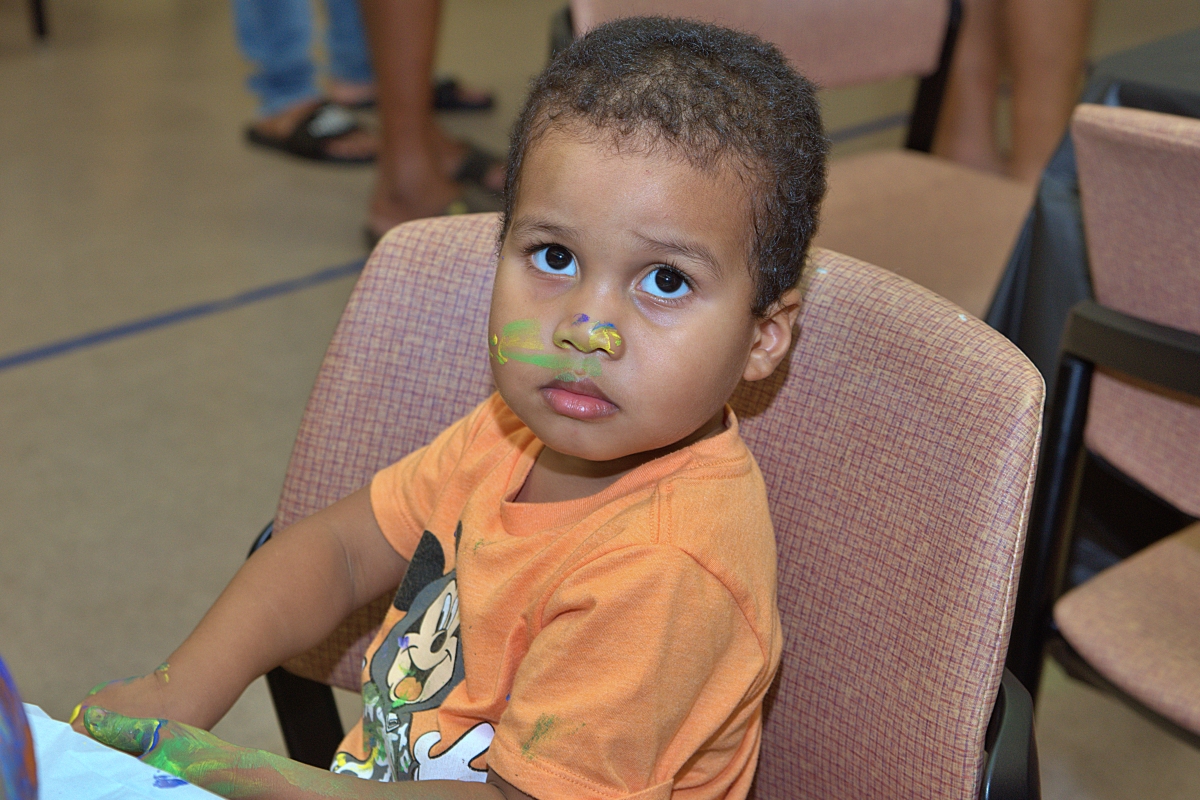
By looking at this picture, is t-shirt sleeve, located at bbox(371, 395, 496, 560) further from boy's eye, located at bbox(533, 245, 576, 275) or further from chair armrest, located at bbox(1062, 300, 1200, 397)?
chair armrest, located at bbox(1062, 300, 1200, 397)

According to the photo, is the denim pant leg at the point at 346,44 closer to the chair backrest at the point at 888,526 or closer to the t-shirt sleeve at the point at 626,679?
the chair backrest at the point at 888,526

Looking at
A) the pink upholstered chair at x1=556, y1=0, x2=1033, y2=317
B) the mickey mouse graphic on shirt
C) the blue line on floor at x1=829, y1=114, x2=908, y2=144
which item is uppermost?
the pink upholstered chair at x1=556, y1=0, x2=1033, y2=317

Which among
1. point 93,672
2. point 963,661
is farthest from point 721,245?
point 93,672

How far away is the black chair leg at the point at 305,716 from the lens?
946 millimetres

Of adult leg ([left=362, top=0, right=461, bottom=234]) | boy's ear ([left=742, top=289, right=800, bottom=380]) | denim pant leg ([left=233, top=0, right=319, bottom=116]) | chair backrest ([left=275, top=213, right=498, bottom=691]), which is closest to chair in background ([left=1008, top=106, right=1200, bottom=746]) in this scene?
boy's ear ([left=742, top=289, right=800, bottom=380])

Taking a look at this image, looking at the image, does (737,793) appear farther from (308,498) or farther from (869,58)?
(869,58)

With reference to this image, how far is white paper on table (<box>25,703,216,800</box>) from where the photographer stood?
51 cm

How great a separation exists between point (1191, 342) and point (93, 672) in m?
1.41

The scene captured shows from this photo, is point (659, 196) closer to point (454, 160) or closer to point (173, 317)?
point (173, 317)

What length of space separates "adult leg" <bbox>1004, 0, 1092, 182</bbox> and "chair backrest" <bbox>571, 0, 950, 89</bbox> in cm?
43

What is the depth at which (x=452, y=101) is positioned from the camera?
375cm

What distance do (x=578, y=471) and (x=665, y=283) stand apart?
6.6 inches

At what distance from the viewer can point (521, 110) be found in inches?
29.9

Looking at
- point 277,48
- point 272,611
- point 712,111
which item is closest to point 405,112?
point 277,48
